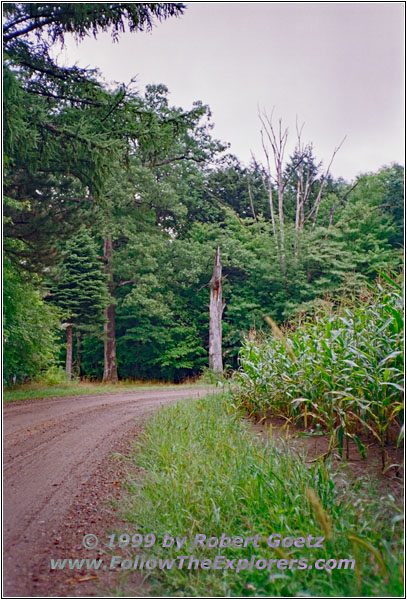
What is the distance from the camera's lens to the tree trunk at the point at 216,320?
226 inches

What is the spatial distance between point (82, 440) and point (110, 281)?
5183 mm

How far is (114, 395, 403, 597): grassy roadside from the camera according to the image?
110 cm

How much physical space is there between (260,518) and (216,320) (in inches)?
193

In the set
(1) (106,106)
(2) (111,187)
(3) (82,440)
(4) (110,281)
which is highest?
(1) (106,106)

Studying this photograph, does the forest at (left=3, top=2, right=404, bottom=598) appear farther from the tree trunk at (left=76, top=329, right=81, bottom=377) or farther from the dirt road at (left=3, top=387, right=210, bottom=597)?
the tree trunk at (left=76, top=329, right=81, bottom=377)

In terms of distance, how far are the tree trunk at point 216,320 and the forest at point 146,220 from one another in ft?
0.50

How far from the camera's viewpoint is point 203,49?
1.98 m

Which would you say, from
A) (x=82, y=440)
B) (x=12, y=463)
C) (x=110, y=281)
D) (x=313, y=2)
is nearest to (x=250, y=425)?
(x=82, y=440)

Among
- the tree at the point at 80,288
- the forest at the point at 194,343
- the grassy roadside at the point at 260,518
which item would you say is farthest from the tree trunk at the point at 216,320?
the grassy roadside at the point at 260,518

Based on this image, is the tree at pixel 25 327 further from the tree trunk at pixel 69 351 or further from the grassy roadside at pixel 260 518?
the grassy roadside at pixel 260 518

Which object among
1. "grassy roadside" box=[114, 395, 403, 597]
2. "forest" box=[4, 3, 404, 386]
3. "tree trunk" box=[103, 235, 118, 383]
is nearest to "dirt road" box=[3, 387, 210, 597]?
"grassy roadside" box=[114, 395, 403, 597]

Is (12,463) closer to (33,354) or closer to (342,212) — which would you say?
(33,354)

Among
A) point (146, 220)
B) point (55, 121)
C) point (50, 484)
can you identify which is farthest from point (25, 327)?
point (50, 484)

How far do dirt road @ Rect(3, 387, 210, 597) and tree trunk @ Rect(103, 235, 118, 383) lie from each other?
350 centimetres
